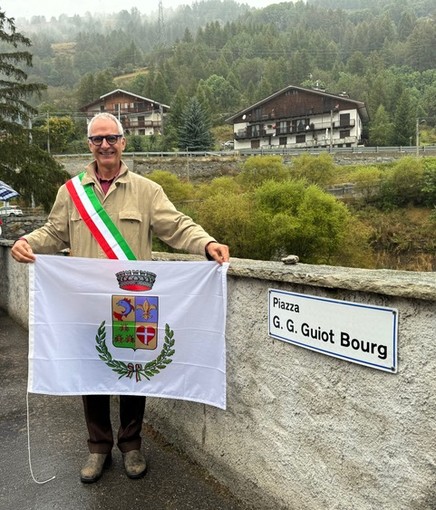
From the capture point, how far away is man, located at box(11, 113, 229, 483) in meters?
3.07

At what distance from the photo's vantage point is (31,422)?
12.9ft

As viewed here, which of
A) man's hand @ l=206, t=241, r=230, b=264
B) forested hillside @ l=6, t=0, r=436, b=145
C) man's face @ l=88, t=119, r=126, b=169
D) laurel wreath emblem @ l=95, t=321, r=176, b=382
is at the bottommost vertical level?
laurel wreath emblem @ l=95, t=321, r=176, b=382

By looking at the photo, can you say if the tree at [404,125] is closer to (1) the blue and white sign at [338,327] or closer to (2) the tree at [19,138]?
(2) the tree at [19,138]

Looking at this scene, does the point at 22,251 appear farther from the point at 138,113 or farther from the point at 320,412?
the point at 138,113

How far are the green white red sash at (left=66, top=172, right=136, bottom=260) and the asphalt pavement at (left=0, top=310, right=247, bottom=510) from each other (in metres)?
1.37

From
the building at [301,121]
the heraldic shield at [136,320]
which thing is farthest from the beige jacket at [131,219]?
the building at [301,121]

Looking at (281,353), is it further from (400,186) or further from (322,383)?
(400,186)

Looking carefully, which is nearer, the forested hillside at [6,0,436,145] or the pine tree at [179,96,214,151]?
the pine tree at [179,96,214,151]

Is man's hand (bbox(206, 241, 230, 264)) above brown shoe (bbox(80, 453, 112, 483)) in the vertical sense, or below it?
above

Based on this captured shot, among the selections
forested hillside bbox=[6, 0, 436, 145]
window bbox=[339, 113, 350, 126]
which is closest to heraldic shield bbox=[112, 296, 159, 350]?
window bbox=[339, 113, 350, 126]

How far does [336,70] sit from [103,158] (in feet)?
511

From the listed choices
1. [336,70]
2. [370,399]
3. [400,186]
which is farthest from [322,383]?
[336,70]

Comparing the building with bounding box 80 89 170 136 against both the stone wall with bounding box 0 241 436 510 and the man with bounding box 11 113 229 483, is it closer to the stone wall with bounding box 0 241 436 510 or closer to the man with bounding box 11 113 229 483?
the man with bounding box 11 113 229 483

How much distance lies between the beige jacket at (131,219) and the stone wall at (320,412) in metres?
0.41
